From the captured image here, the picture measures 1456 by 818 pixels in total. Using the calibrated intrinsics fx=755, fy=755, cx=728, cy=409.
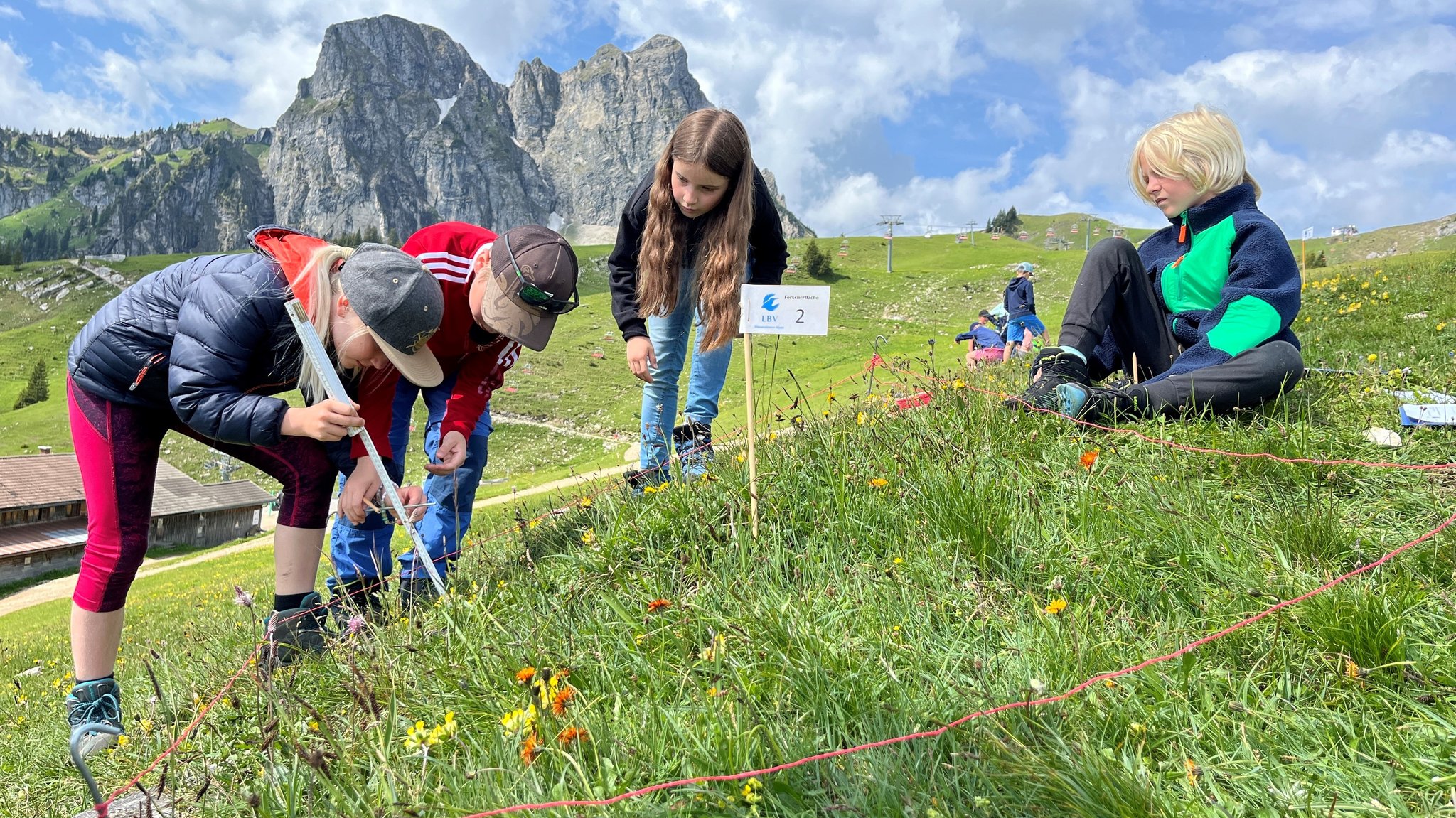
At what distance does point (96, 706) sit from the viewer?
2914 millimetres

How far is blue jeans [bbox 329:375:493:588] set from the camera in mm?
3707

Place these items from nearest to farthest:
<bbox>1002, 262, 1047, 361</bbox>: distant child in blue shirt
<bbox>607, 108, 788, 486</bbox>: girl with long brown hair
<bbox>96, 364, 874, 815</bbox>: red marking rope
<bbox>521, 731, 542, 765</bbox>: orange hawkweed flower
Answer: <bbox>521, 731, 542, 765</bbox>: orange hawkweed flower
<bbox>96, 364, 874, 815</bbox>: red marking rope
<bbox>607, 108, 788, 486</bbox>: girl with long brown hair
<bbox>1002, 262, 1047, 361</bbox>: distant child in blue shirt

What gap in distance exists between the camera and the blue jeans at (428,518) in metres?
3.71

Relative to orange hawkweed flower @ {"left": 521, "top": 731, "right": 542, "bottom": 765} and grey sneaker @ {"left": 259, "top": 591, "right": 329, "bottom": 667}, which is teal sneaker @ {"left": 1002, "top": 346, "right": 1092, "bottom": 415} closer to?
orange hawkweed flower @ {"left": 521, "top": 731, "right": 542, "bottom": 765}

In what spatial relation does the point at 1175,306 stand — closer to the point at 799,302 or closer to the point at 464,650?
the point at 799,302

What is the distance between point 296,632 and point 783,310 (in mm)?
2337

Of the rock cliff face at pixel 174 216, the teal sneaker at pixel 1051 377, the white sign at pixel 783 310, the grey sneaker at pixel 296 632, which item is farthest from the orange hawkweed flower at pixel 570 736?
the rock cliff face at pixel 174 216

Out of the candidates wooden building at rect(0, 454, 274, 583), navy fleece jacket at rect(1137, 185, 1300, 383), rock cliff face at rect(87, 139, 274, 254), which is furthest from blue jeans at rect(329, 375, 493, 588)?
rock cliff face at rect(87, 139, 274, 254)

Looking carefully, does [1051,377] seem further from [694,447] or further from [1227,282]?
[694,447]

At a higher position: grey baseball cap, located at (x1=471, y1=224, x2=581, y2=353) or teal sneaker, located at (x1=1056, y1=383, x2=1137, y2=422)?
grey baseball cap, located at (x1=471, y1=224, x2=581, y2=353)

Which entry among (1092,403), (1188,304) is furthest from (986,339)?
(1092,403)

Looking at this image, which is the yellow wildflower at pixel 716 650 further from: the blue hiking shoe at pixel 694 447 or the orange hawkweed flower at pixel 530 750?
the blue hiking shoe at pixel 694 447

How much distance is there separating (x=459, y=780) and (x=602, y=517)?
161cm

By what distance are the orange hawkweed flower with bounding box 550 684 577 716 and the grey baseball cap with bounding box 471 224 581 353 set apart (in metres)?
1.74
